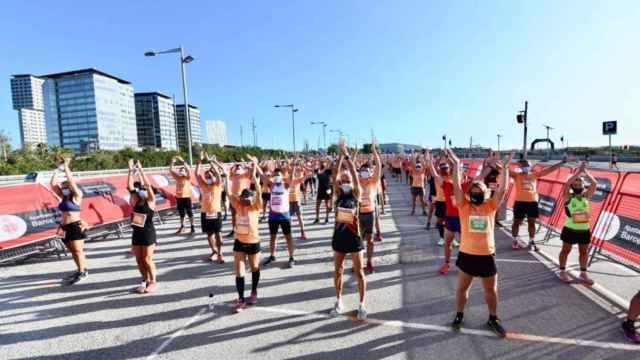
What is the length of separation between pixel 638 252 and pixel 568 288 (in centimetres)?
145

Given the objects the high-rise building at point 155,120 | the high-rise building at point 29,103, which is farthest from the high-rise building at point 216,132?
the high-rise building at point 29,103

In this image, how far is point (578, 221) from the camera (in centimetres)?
546

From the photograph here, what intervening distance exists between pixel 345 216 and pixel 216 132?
4546 inches

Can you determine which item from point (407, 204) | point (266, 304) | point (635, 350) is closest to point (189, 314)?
point (266, 304)

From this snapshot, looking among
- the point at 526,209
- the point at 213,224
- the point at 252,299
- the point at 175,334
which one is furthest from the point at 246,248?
the point at 526,209

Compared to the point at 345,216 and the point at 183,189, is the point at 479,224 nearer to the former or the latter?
the point at 345,216

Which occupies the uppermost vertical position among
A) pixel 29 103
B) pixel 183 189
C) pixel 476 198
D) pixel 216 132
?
pixel 29 103

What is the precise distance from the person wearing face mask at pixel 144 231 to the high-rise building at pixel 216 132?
101117 mm

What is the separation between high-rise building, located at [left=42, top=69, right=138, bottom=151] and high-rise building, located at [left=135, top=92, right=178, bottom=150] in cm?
502

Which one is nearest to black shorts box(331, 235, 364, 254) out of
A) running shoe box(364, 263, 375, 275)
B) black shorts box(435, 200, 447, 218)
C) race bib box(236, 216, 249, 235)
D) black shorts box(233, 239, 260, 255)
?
black shorts box(233, 239, 260, 255)

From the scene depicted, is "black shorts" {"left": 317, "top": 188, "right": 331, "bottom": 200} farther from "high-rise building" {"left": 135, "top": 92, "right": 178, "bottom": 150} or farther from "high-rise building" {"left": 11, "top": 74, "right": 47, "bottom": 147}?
"high-rise building" {"left": 11, "top": 74, "right": 47, "bottom": 147}

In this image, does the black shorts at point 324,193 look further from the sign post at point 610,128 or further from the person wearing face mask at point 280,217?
the sign post at point 610,128

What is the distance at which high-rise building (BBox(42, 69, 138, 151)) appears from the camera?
11225cm

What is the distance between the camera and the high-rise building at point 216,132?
349ft
